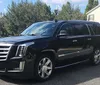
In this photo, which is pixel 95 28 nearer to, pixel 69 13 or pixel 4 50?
pixel 4 50

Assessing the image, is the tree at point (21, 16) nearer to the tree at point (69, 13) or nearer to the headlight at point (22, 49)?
the tree at point (69, 13)

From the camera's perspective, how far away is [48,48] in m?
7.48

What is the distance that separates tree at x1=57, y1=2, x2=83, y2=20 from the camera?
189 ft

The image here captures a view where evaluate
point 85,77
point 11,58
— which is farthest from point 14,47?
point 85,77

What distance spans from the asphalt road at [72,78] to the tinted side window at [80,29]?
130 cm

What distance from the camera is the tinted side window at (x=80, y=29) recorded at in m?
8.89

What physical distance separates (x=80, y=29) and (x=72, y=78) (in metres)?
2.16

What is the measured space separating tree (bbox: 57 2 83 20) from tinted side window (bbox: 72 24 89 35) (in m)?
46.7

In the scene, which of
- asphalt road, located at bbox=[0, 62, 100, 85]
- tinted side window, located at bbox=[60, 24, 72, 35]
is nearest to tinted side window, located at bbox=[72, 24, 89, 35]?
tinted side window, located at bbox=[60, 24, 72, 35]

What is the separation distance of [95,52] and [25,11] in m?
38.5

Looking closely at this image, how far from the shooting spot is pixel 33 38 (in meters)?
7.34

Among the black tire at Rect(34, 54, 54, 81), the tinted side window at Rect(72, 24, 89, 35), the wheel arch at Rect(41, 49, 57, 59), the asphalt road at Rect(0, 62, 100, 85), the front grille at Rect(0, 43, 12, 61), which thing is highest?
the tinted side window at Rect(72, 24, 89, 35)

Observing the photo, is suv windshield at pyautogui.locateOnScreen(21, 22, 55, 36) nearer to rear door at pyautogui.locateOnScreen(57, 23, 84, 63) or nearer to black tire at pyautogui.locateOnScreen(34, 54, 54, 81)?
rear door at pyautogui.locateOnScreen(57, 23, 84, 63)

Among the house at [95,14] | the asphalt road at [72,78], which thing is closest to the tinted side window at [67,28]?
the asphalt road at [72,78]
